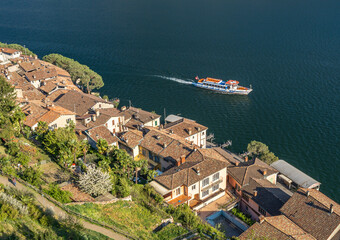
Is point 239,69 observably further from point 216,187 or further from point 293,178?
point 216,187

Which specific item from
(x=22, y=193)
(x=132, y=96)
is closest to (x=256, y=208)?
(x=22, y=193)

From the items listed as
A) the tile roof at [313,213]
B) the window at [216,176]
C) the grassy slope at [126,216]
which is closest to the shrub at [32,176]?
the grassy slope at [126,216]

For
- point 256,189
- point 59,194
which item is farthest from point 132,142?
point 59,194

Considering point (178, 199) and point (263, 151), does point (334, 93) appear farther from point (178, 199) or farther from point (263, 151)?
point (178, 199)

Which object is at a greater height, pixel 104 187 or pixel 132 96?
pixel 104 187

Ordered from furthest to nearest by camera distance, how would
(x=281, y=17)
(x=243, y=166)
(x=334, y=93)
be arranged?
1. (x=281, y=17)
2. (x=334, y=93)
3. (x=243, y=166)

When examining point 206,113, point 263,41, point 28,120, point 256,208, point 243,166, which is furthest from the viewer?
point 263,41
